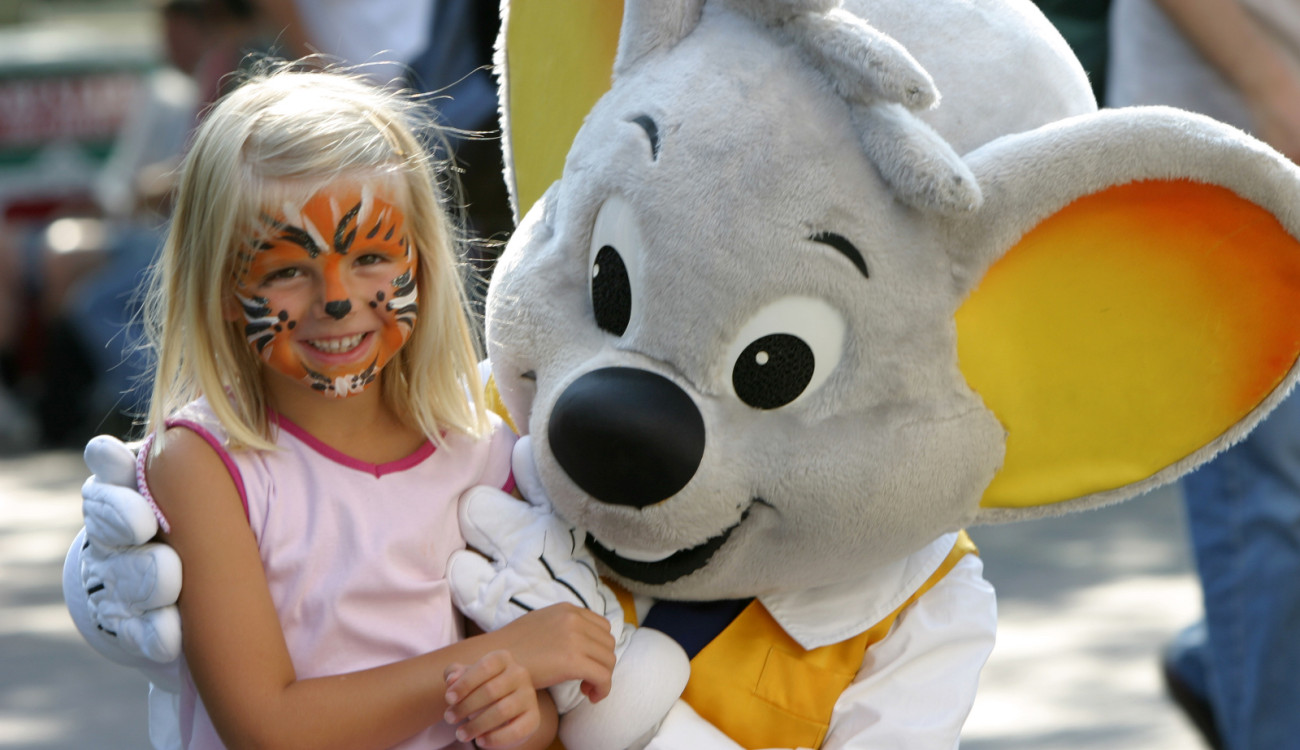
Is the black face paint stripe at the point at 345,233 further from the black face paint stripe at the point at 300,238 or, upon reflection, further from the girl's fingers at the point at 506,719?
the girl's fingers at the point at 506,719

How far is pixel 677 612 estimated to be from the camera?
5.81 feet

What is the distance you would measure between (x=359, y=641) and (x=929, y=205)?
745 millimetres

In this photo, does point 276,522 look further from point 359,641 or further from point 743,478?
point 743,478

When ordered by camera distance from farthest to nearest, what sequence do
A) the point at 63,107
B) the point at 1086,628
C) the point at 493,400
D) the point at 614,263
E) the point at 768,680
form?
the point at 63,107 < the point at 1086,628 < the point at 493,400 < the point at 768,680 < the point at 614,263

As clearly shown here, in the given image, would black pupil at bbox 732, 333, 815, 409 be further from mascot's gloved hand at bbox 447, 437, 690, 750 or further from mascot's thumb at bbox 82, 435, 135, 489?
mascot's thumb at bbox 82, 435, 135, 489

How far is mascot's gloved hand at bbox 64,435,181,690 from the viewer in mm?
1584

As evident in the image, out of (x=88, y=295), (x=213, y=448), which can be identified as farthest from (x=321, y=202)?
(x=88, y=295)

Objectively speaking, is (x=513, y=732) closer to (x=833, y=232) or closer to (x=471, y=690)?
(x=471, y=690)

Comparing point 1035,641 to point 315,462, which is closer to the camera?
point 315,462

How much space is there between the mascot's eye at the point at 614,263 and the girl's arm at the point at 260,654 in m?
0.32

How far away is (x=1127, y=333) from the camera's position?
5.32 feet

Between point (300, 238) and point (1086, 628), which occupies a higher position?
point (300, 238)

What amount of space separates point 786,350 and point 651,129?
273mm

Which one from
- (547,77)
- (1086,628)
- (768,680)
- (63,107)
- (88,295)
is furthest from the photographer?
(63,107)
